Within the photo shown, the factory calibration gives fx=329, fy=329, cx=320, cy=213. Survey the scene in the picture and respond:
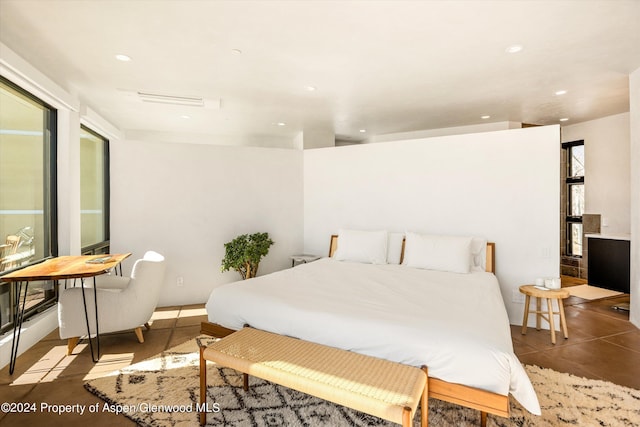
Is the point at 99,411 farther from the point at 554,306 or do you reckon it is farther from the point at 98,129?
the point at 554,306

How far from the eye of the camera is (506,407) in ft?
5.53

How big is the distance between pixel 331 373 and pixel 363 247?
250 centimetres

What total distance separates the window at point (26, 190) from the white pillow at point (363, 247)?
3.32 metres

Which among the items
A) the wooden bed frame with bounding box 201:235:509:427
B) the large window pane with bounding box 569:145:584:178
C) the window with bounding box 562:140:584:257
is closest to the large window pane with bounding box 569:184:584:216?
the window with bounding box 562:140:584:257

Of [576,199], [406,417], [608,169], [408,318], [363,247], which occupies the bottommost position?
[406,417]

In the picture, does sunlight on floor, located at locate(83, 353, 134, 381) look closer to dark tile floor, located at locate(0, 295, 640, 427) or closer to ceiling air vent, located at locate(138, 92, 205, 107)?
dark tile floor, located at locate(0, 295, 640, 427)

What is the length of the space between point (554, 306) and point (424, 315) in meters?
2.52

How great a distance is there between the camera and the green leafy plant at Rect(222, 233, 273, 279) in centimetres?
448

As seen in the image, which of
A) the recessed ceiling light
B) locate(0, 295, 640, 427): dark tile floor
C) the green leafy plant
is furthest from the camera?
the green leafy plant

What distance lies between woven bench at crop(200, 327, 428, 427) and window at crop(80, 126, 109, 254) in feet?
10.8

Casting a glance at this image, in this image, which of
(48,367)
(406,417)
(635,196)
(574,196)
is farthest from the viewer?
(574,196)

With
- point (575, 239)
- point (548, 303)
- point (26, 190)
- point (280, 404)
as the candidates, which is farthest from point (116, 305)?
point (575, 239)

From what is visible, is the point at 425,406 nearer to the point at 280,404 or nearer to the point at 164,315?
the point at 280,404

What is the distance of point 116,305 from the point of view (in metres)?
3.07
